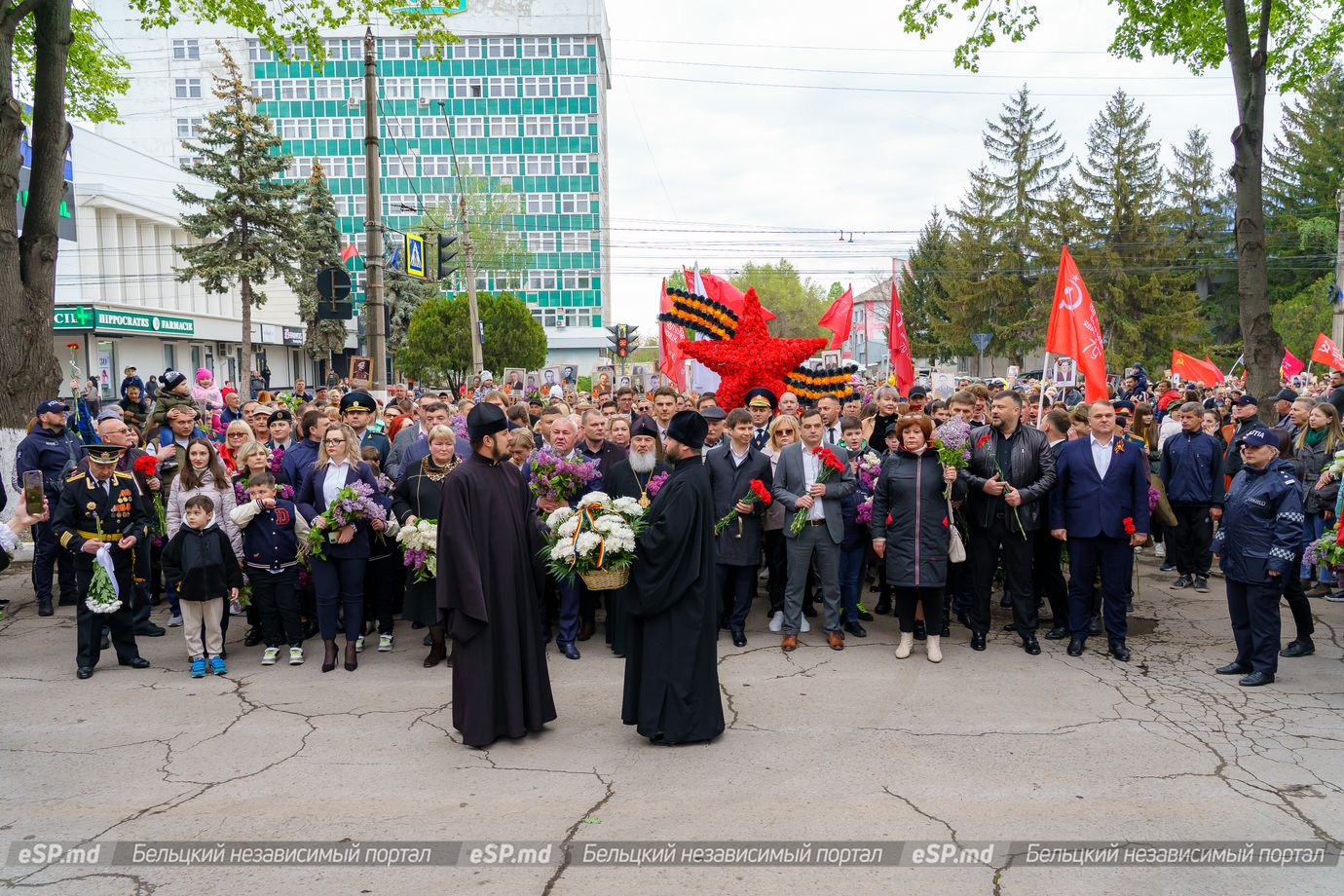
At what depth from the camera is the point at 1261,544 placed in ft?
22.6

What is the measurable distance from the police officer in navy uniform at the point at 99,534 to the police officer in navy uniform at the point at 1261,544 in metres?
8.61

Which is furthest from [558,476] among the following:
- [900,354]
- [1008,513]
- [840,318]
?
[840,318]

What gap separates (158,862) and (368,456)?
16.8 feet

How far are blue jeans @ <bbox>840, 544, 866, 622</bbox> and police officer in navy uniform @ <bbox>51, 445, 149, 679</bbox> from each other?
602cm

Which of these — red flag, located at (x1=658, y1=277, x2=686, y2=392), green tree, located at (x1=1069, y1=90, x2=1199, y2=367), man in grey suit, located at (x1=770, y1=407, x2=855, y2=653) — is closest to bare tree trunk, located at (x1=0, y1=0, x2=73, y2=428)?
man in grey suit, located at (x1=770, y1=407, x2=855, y2=653)

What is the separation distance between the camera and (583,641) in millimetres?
8422

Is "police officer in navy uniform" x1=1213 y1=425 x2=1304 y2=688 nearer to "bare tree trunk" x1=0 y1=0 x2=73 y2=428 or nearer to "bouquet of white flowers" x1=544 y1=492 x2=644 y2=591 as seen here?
"bouquet of white flowers" x1=544 y1=492 x2=644 y2=591

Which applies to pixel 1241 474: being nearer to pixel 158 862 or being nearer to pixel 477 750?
pixel 477 750

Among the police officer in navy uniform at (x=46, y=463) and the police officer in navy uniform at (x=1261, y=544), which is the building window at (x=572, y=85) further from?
the police officer in navy uniform at (x=1261, y=544)

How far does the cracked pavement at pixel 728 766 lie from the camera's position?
14.1 feet

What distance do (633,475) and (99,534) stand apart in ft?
14.2

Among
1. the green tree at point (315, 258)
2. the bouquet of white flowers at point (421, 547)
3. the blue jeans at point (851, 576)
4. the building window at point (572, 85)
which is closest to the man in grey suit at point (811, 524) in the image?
the blue jeans at point (851, 576)

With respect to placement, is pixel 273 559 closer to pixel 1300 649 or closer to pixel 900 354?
pixel 1300 649

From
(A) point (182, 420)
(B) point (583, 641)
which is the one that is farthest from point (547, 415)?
(A) point (182, 420)
